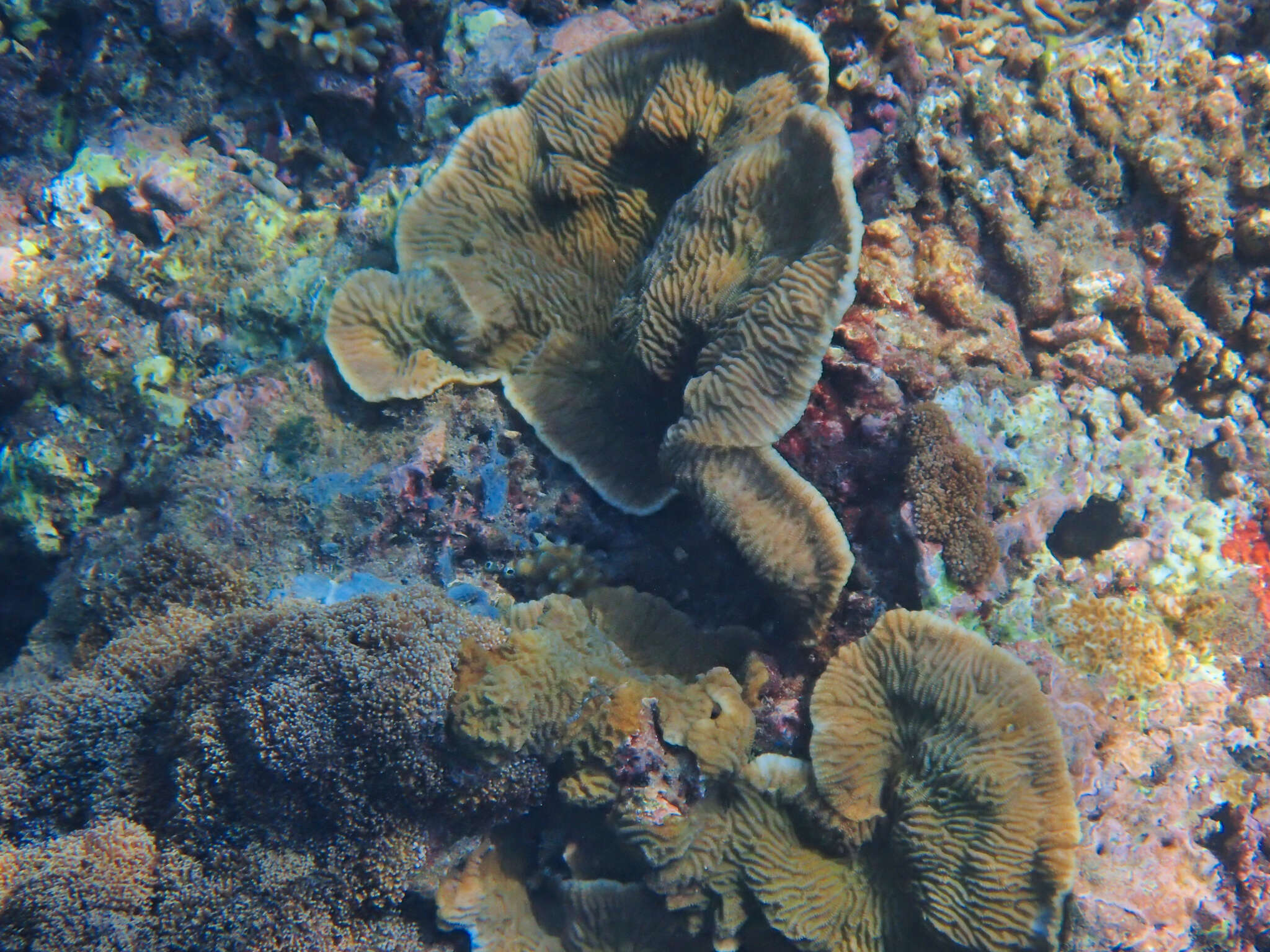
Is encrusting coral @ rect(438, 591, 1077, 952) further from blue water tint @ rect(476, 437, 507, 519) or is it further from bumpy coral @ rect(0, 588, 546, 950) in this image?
blue water tint @ rect(476, 437, 507, 519)

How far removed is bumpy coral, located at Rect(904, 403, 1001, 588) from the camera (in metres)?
3.05

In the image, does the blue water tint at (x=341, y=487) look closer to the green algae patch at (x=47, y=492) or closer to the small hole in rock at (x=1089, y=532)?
the green algae patch at (x=47, y=492)

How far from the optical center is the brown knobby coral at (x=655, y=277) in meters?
3.10

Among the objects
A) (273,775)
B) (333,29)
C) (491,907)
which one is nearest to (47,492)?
(273,775)

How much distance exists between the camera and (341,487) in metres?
3.80

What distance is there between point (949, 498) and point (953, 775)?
44.5 inches

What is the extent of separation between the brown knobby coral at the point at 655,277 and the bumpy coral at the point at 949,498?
413 millimetres

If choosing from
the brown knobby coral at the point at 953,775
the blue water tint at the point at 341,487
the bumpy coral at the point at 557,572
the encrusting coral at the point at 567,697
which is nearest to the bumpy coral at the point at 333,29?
the blue water tint at the point at 341,487

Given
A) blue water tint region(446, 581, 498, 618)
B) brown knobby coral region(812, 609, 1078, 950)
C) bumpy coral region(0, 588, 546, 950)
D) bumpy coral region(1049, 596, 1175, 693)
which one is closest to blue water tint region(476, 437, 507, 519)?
blue water tint region(446, 581, 498, 618)

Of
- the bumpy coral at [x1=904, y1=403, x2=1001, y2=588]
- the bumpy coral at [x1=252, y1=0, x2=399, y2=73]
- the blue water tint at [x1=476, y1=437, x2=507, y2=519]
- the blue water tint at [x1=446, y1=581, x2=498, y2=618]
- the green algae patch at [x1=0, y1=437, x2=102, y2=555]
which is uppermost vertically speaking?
the bumpy coral at [x1=252, y1=0, x2=399, y2=73]

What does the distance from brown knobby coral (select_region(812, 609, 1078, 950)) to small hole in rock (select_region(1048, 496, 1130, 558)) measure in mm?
1351

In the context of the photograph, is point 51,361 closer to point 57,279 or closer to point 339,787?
point 57,279

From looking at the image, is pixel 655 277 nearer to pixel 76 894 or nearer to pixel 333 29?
pixel 333 29

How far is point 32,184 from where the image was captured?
5.76m
